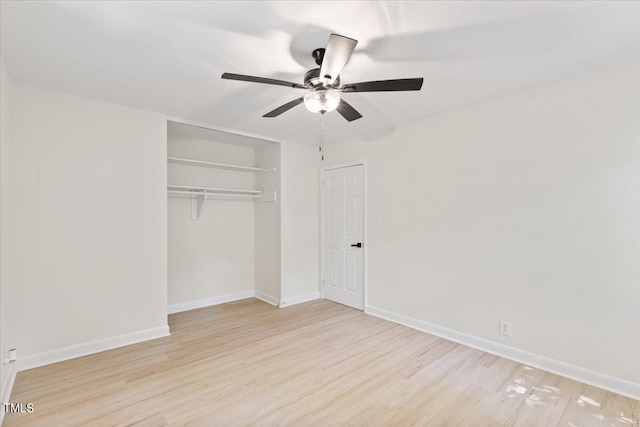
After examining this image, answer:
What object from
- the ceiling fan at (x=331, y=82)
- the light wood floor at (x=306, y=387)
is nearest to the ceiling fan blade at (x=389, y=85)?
the ceiling fan at (x=331, y=82)

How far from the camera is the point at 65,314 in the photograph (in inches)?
107

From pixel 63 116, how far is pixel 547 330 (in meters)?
4.68


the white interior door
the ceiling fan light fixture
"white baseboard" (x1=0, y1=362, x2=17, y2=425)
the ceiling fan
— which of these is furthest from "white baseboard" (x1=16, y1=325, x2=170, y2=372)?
the ceiling fan light fixture

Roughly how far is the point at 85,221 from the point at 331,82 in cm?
262

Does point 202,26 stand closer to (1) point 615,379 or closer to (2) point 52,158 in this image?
(2) point 52,158

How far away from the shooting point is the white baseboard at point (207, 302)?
13.3 ft

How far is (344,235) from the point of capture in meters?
4.34

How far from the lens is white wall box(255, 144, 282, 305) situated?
4.34 metres

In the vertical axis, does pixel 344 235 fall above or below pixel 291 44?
below

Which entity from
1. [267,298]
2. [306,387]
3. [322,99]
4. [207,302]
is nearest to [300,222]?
[267,298]

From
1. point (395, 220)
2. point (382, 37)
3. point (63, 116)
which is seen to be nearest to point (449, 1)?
point (382, 37)

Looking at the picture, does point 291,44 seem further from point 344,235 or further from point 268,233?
point 268,233

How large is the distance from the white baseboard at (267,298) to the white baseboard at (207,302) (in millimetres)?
150

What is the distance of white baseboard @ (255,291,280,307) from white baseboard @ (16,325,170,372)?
1497 millimetres
